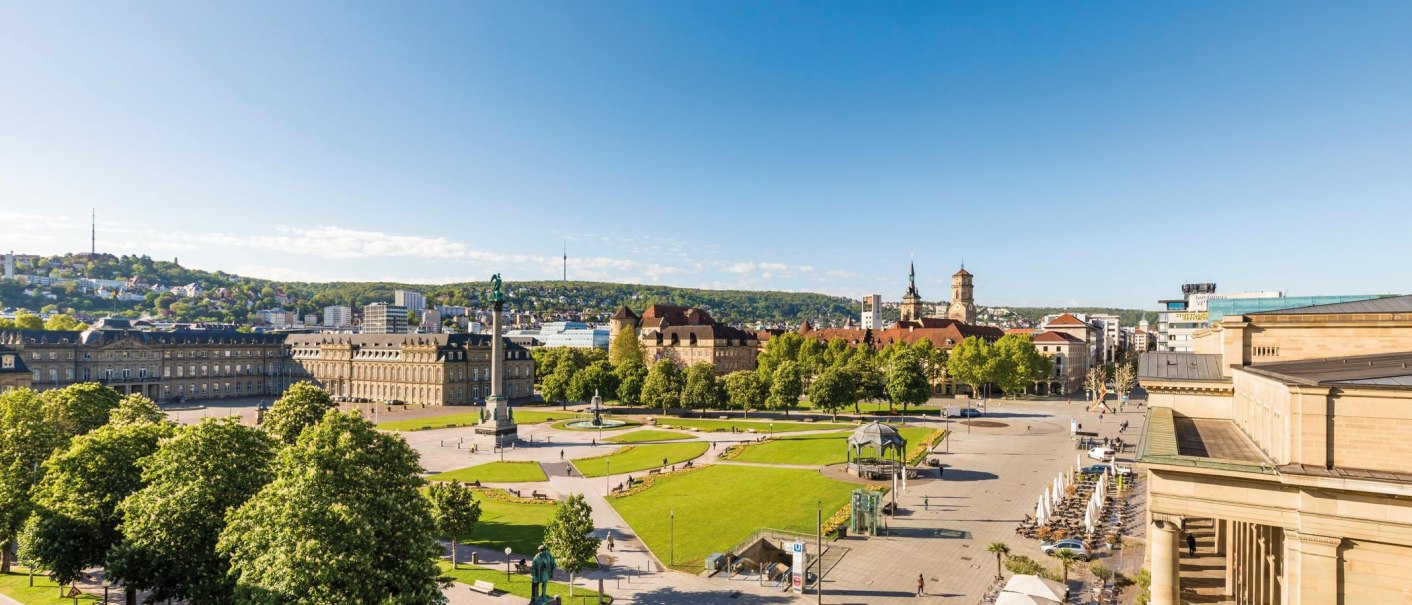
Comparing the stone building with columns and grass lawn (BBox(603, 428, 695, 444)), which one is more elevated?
the stone building with columns

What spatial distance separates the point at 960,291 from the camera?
621ft

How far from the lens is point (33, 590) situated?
115 feet

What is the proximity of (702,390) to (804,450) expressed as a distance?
30654mm

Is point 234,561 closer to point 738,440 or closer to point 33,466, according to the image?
point 33,466

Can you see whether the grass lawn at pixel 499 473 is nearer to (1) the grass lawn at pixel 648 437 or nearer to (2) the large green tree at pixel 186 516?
(1) the grass lawn at pixel 648 437

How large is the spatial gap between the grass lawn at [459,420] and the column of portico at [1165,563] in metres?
85.0

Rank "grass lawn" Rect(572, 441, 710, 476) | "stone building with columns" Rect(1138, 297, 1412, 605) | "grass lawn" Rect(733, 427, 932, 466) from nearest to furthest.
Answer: "stone building with columns" Rect(1138, 297, 1412, 605)
"grass lawn" Rect(572, 441, 710, 476)
"grass lawn" Rect(733, 427, 932, 466)

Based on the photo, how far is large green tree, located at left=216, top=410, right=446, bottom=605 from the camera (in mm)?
22531

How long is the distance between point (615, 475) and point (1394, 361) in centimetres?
5117

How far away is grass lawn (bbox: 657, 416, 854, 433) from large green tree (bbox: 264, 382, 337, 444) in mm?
46942

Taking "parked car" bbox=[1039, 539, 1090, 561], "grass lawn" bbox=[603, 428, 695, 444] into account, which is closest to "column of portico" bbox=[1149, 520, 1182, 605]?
"parked car" bbox=[1039, 539, 1090, 561]

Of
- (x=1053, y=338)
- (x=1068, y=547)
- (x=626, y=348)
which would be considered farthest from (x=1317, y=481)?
(x=1053, y=338)

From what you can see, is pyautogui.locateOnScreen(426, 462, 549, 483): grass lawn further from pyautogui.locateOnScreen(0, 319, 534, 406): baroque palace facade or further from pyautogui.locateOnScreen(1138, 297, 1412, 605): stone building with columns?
pyautogui.locateOnScreen(0, 319, 534, 406): baroque palace facade

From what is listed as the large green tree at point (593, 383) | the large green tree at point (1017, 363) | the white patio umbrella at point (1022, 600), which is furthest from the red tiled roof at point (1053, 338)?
the white patio umbrella at point (1022, 600)
